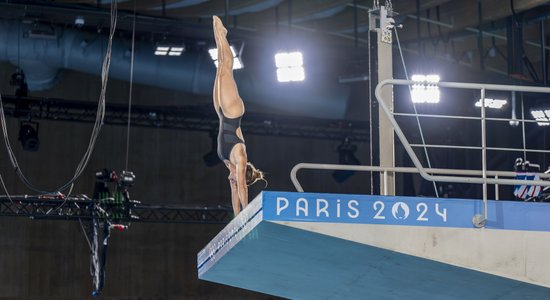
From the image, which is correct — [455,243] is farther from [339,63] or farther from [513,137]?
[513,137]

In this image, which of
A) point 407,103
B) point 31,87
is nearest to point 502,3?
point 407,103

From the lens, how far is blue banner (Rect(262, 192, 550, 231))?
→ 24.4 feet

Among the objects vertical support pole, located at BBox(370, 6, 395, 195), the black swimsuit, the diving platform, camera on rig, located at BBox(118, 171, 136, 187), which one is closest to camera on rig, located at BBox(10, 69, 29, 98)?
camera on rig, located at BBox(118, 171, 136, 187)

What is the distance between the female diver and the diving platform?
41cm

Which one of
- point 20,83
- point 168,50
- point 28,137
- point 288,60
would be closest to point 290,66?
point 288,60

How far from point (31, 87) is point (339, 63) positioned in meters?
5.84

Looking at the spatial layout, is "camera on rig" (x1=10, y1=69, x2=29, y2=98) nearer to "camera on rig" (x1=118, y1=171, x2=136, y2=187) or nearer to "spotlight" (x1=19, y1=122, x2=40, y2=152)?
"spotlight" (x1=19, y1=122, x2=40, y2=152)

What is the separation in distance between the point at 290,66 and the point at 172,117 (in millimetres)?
3563

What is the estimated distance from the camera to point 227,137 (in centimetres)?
873

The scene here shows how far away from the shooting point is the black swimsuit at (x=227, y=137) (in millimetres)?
8680

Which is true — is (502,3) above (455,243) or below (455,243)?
above

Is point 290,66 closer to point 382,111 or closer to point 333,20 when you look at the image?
point 333,20

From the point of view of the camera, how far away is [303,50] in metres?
18.6

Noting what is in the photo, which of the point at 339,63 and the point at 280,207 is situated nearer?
the point at 280,207
